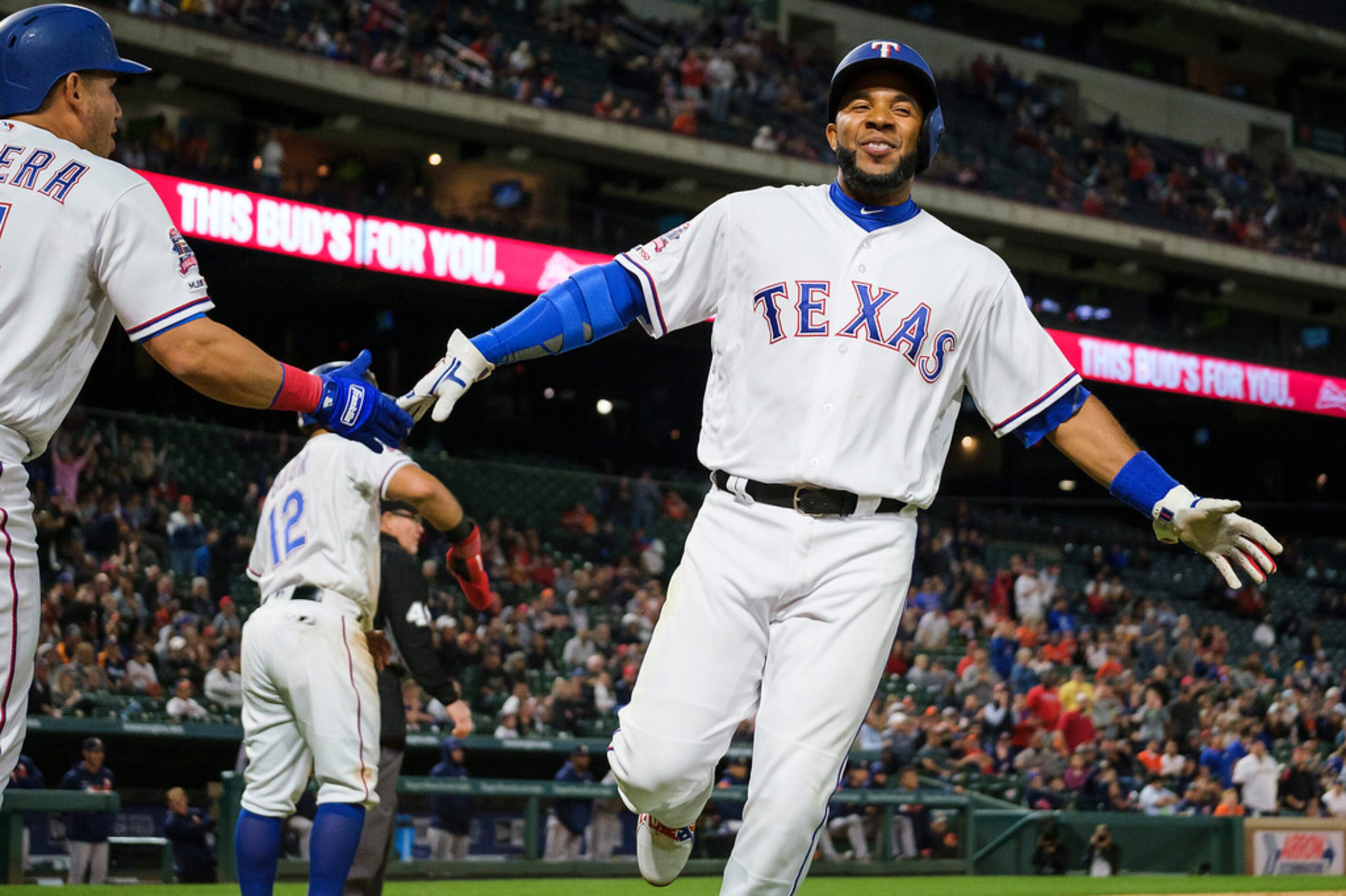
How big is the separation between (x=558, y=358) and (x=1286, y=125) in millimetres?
20527

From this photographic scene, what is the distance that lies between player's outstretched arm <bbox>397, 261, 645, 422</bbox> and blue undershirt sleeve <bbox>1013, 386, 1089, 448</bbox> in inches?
40.5

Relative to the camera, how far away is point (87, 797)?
8.53 m

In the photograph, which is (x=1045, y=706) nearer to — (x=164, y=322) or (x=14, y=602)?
(x=164, y=322)

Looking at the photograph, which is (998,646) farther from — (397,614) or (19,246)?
(19,246)

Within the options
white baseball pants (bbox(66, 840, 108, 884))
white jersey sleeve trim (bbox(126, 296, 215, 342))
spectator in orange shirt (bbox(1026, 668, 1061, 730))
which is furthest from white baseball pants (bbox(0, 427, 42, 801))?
spectator in orange shirt (bbox(1026, 668, 1061, 730))

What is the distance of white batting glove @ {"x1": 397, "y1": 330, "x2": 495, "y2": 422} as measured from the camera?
3654 millimetres

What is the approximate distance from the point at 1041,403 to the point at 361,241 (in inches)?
607

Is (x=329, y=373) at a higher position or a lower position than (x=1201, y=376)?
lower

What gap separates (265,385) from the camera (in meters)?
3.26

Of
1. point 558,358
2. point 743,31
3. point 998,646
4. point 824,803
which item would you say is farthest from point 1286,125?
point 824,803

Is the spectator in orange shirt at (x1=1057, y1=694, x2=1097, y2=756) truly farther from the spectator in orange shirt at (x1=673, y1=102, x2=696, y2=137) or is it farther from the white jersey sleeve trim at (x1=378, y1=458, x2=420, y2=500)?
the spectator in orange shirt at (x1=673, y1=102, x2=696, y2=137)

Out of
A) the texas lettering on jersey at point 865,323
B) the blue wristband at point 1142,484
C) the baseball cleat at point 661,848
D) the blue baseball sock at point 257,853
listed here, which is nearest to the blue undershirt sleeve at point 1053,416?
the blue wristband at point 1142,484

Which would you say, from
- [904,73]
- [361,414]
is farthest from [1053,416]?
[361,414]

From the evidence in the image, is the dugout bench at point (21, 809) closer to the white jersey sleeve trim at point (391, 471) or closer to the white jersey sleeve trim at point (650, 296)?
the white jersey sleeve trim at point (391, 471)
